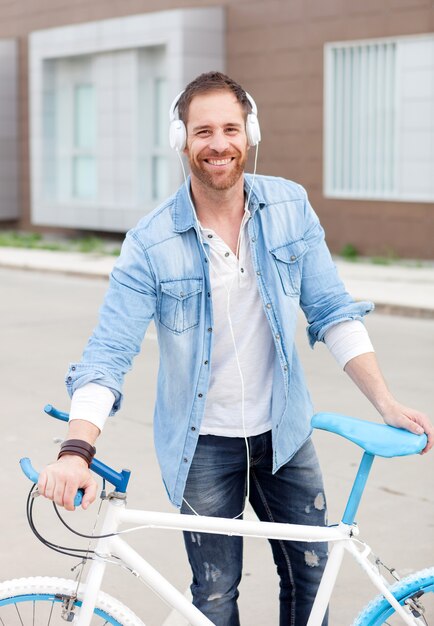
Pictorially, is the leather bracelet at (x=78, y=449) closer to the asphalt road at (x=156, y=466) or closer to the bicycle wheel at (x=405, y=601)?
the bicycle wheel at (x=405, y=601)

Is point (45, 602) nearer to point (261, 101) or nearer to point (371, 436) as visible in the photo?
point (371, 436)

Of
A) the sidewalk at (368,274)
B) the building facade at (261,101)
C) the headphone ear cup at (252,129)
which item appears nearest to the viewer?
the headphone ear cup at (252,129)

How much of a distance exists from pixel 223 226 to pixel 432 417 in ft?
16.5

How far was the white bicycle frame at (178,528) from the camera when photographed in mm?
2745

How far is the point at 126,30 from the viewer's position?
72.8ft

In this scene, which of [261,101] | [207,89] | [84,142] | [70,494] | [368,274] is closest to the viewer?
[70,494]

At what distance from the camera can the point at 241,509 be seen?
3.35 meters

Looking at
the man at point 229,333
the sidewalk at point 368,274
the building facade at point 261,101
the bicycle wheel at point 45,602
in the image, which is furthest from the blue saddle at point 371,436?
the building facade at point 261,101

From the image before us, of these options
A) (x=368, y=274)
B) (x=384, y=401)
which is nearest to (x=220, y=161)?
(x=384, y=401)

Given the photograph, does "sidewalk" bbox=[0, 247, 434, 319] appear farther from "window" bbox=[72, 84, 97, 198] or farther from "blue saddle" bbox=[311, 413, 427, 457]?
"blue saddle" bbox=[311, 413, 427, 457]

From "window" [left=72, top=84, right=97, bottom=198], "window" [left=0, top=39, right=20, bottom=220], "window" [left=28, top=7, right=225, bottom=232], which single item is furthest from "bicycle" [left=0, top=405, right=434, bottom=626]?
"window" [left=0, top=39, right=20, bottom=220]

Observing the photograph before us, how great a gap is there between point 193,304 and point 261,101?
18.1m

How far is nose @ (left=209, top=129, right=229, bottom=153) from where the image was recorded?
305cm

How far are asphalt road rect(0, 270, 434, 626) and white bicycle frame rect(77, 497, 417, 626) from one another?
5.63 ft
